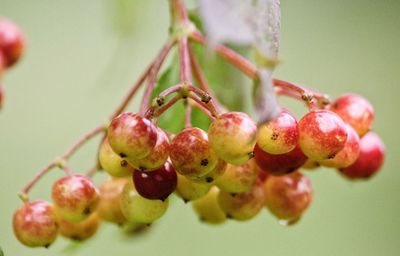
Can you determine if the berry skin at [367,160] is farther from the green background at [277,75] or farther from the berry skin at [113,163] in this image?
the green background at [277,75]

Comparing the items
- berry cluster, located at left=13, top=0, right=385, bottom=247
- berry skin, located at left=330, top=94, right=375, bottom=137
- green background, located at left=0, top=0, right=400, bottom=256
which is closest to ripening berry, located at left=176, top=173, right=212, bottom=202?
berry cluster, located at left=13, top=0, right=385, bottom=247

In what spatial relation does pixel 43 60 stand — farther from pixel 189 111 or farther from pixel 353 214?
pixel 189 111

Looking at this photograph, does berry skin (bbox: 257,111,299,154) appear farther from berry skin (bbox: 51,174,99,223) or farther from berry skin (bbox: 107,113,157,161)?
berry skin (bbox: 51,174,99,223)

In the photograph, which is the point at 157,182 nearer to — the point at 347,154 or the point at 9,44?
the point at 347,154

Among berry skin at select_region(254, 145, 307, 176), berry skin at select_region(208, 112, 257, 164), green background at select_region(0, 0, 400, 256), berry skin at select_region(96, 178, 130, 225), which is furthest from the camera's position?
green background at select_region(0, 0, 400, 256)

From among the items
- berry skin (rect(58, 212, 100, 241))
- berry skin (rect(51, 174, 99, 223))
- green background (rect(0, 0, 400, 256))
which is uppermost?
berry skin (rect(51, 174, 99, 223))

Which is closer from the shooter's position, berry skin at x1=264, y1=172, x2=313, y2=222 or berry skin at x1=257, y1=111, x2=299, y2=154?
berry skin at x1=257, y1=111, x2=299, y2=154

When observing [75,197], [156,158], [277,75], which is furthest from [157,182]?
[277,75]
